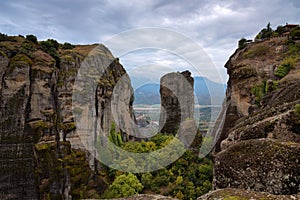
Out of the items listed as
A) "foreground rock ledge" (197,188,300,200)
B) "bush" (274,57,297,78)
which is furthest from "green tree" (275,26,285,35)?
"foreground rock ledge" (197,188,300,200)

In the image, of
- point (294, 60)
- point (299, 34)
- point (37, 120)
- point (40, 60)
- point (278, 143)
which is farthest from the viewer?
point (299, 34)

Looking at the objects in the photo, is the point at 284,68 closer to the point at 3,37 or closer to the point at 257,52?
the point at 257,52

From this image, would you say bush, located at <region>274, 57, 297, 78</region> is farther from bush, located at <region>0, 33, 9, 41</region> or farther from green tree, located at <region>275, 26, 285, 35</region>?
bush, located at <region>0, 33, 9, 41</region>

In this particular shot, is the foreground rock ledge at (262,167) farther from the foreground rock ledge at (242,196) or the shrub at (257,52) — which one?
the shrub at (257,52)

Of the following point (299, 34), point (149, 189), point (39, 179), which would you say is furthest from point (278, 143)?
point (299, 34)

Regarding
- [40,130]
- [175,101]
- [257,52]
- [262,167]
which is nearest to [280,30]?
[257,52]

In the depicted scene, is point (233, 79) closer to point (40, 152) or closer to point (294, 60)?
point (294, 60)
